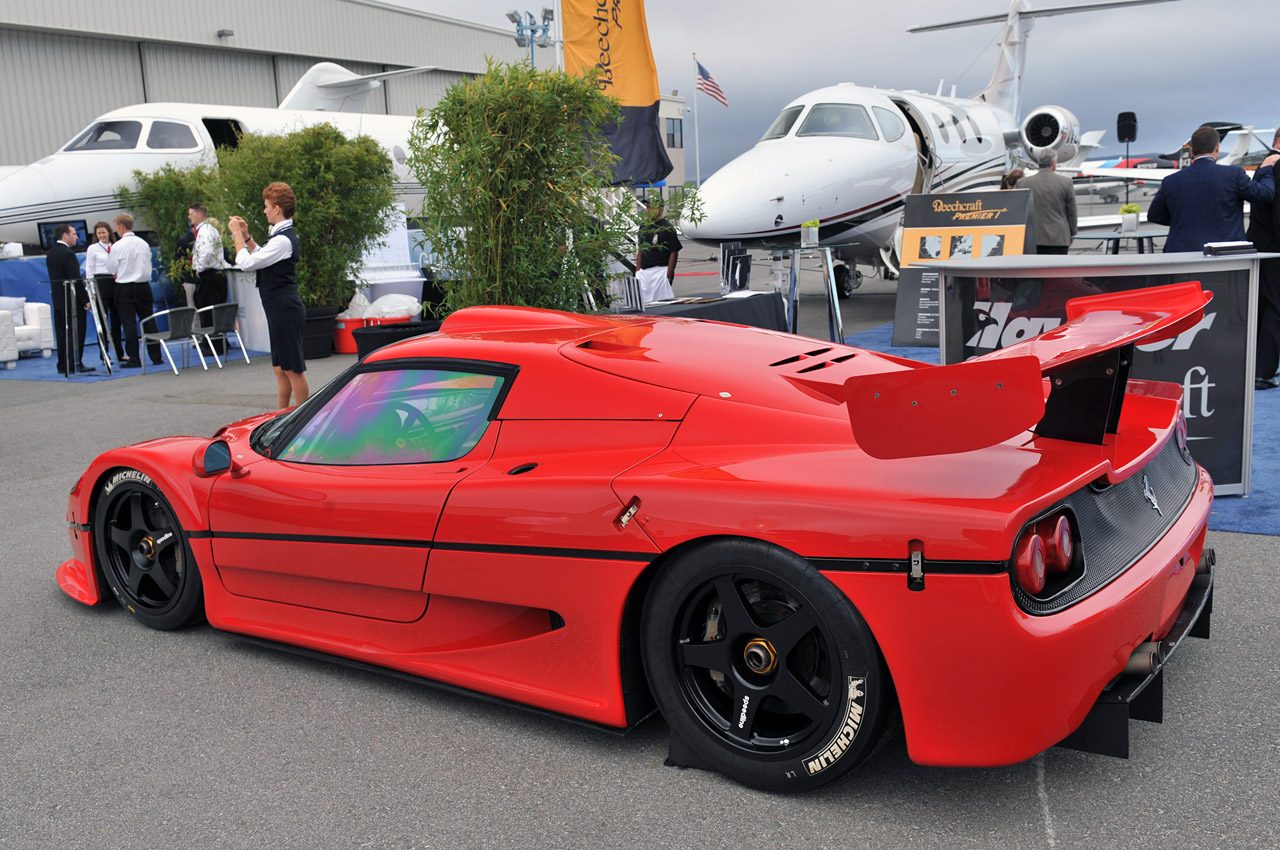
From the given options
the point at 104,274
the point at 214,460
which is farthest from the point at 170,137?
the point at 214,460

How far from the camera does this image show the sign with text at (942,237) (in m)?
11.5

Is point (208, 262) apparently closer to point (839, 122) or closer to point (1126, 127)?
point (839, 122)

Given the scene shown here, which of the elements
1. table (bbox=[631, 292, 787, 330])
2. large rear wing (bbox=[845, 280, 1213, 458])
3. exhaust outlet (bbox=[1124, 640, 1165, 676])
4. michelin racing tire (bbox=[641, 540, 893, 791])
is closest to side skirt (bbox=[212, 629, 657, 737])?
michelin racing tire (bbox=[641, 540, 893, 791])

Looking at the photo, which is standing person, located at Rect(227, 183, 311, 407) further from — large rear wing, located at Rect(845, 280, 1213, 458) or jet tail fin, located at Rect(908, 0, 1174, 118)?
jet tail fin, located at Rect(908, 0, 1174, 118)

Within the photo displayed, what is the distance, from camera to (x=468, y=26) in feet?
144

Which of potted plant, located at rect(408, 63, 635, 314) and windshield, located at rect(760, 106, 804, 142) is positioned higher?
windshield, located at rect(760, 106, 804, 142)

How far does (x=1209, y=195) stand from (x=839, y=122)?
7232 mm

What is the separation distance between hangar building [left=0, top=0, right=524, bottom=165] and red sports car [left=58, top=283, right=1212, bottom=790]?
23813 millimetres

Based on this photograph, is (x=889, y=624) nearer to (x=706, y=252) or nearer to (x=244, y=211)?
(x=244, y=211)

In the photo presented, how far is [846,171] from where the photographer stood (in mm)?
14500

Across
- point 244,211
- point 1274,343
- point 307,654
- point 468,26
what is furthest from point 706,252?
point 307,654

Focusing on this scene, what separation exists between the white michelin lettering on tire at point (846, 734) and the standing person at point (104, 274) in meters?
13.4

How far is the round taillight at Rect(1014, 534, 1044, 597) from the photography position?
Answer: 2602mm

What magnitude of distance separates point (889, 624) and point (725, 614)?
0.47 m
